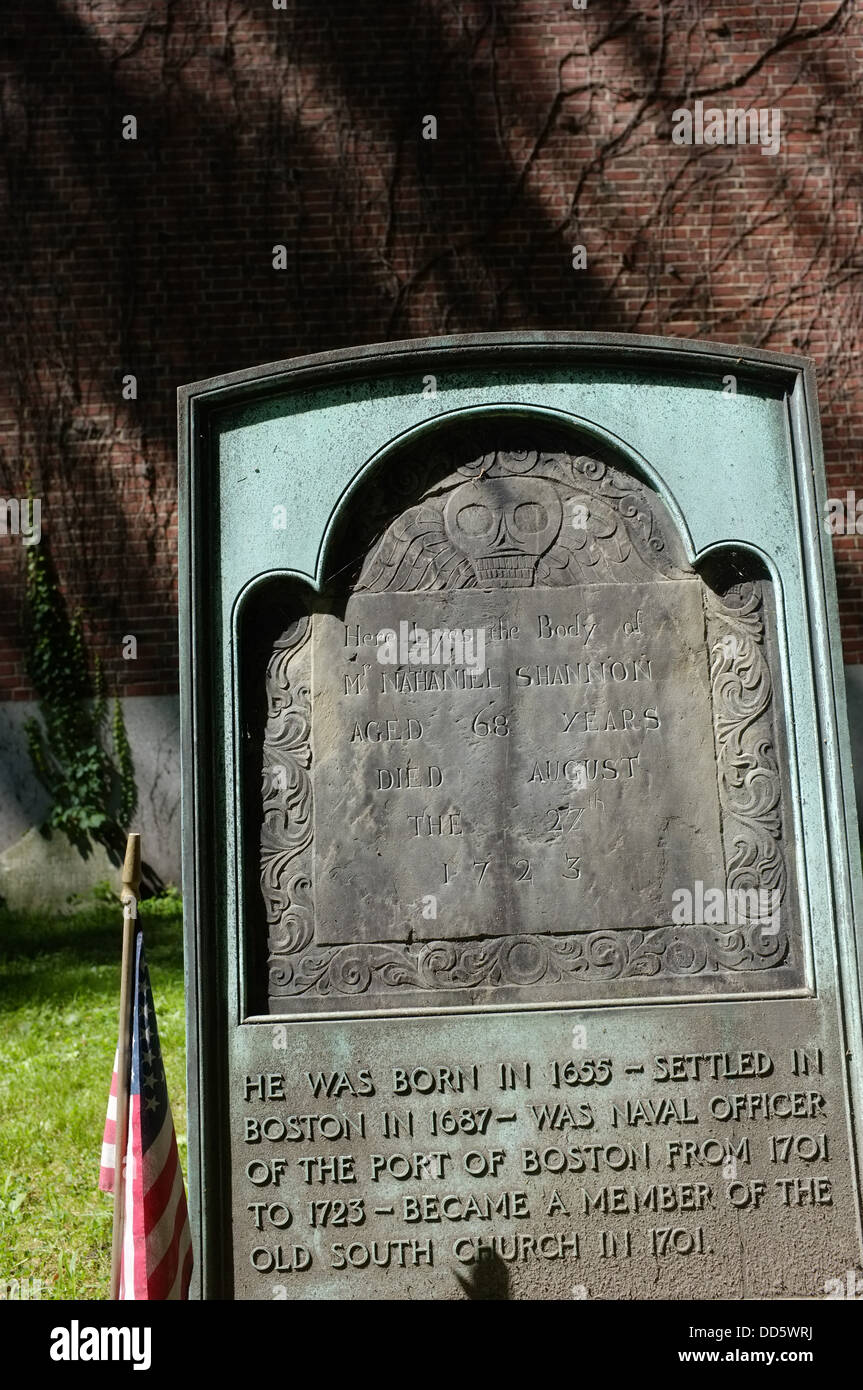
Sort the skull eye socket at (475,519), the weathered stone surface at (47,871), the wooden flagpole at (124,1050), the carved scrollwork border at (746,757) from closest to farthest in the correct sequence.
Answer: the wooden flagpole at (124,1050) → the carved scrollwork border at (746,757) → the skull eye socket at (475,519) → the weathered stone surface at (47,871)

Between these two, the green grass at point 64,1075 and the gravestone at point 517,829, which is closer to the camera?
the gravestone at point 517,829

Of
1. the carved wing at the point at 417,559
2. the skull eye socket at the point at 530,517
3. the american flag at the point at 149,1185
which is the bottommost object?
the american flag at the point at 149,1185

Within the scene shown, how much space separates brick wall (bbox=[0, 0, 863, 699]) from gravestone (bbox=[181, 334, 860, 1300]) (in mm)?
5854

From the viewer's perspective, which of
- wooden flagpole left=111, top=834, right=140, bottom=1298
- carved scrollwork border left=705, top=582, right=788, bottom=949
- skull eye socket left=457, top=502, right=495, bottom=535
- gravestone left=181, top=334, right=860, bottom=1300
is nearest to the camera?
wooden flagpole left=111, top=834, right=140, bottom=1298

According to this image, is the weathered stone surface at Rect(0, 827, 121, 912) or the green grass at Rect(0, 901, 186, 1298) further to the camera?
the weathered stone surface at Rect(0, 827, 121, 912)

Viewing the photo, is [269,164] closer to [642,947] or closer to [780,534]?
[780,534]

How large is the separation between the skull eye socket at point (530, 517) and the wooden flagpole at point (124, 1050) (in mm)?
1499

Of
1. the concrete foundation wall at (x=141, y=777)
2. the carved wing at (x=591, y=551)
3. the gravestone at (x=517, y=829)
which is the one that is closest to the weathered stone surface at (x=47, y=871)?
the concrete foundation wall at (x=141, y=777)

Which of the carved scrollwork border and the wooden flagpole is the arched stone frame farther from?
the wooden flagpole

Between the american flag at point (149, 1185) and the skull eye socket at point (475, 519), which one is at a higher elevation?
the skull eye socket at point (475, 519)

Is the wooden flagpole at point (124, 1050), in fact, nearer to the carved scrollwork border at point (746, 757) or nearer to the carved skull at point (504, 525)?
the carved skull at point (504, 525)

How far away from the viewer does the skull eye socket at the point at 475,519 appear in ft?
11.7

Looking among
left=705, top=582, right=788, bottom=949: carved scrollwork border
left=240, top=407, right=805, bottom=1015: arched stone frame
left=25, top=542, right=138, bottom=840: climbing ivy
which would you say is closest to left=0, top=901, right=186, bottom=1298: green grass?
left=25, top=542, right=138, bottom=840: climbing ivy

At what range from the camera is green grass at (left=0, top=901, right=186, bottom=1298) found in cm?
394
